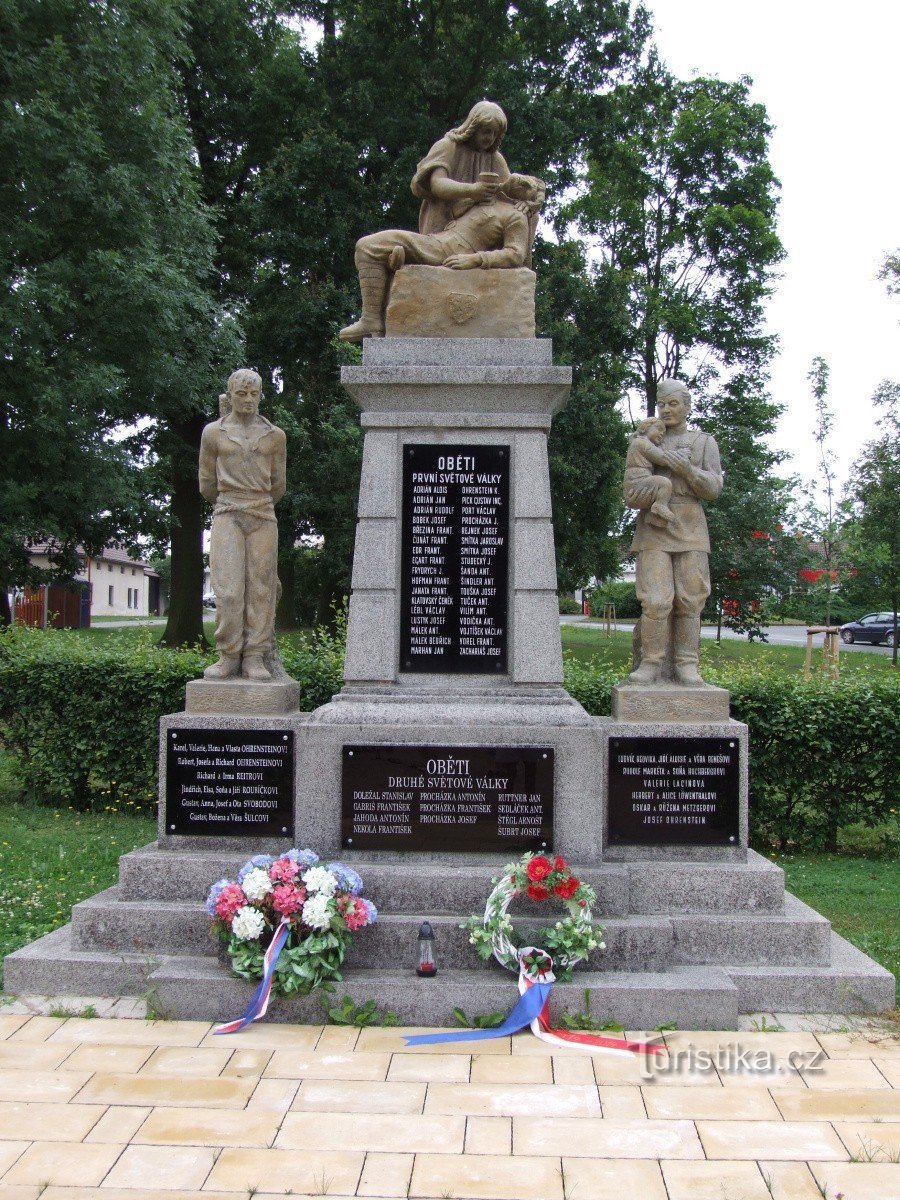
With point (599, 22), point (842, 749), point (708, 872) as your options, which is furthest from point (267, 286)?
point (708, 872)

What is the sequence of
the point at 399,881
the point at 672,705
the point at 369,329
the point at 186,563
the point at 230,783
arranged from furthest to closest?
the point at 186,563
the point at 369,329
the point at 672,705
the point at 230,783
the point at 399,881

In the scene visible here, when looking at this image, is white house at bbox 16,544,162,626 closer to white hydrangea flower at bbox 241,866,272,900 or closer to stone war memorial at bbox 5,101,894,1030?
stone war memorial at bbox 5,101,894,1030

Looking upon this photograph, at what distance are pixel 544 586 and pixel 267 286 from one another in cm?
1461

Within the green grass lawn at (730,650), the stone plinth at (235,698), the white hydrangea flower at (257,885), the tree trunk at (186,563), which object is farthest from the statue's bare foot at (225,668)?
the green grass lawn at (730,650)

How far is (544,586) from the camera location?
5.88 metres

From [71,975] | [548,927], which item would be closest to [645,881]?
[548,927]

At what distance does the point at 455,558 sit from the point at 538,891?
77.6 inches

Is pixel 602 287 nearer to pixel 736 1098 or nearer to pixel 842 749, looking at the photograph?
pixel 842 749

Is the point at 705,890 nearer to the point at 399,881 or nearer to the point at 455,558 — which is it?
the point at 399,881

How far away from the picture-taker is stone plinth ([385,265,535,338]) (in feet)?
20.3

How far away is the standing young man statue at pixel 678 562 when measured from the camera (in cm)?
606

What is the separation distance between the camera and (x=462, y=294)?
618 centimetres

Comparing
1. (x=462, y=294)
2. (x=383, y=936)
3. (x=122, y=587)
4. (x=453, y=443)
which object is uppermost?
(x=462, y=294)

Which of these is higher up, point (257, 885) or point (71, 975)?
point (257, 885)
